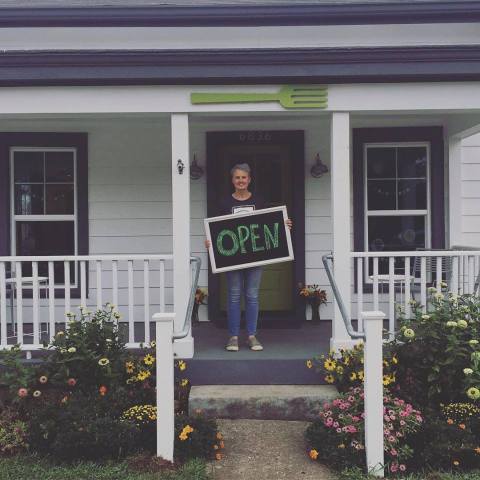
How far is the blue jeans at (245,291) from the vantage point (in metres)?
5.10

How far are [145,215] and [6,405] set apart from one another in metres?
2.83

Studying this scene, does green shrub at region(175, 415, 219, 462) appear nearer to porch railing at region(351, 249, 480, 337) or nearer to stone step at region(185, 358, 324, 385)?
stone step at region(185, 358, 324, 385)

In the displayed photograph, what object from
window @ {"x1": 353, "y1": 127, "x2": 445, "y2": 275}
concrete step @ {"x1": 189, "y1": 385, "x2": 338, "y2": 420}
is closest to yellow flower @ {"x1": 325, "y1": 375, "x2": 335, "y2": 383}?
concrete step @ {"x1": 189, "y1": 385, "x2": 338, "y2": 420}

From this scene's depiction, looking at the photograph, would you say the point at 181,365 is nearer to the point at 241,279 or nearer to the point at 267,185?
the point at 241,279

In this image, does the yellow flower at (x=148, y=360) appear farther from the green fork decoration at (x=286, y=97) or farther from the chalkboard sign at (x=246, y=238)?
the green fork decoration at (x=286, y=97)

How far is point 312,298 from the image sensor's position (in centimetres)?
666

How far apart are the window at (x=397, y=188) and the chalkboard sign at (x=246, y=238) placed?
1925 millimetres

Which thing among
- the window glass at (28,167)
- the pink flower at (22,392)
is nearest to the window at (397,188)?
the window glass at (28,167)

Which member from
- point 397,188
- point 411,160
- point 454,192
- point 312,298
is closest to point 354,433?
point 312,298

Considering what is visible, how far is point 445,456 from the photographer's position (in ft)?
12.4

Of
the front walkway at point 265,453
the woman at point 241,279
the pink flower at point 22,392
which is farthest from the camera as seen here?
the woman at point 241,279

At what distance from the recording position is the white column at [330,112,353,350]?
196 inches

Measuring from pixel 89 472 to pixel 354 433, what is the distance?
1.85 m

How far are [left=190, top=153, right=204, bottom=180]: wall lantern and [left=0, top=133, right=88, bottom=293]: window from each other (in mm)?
1303
